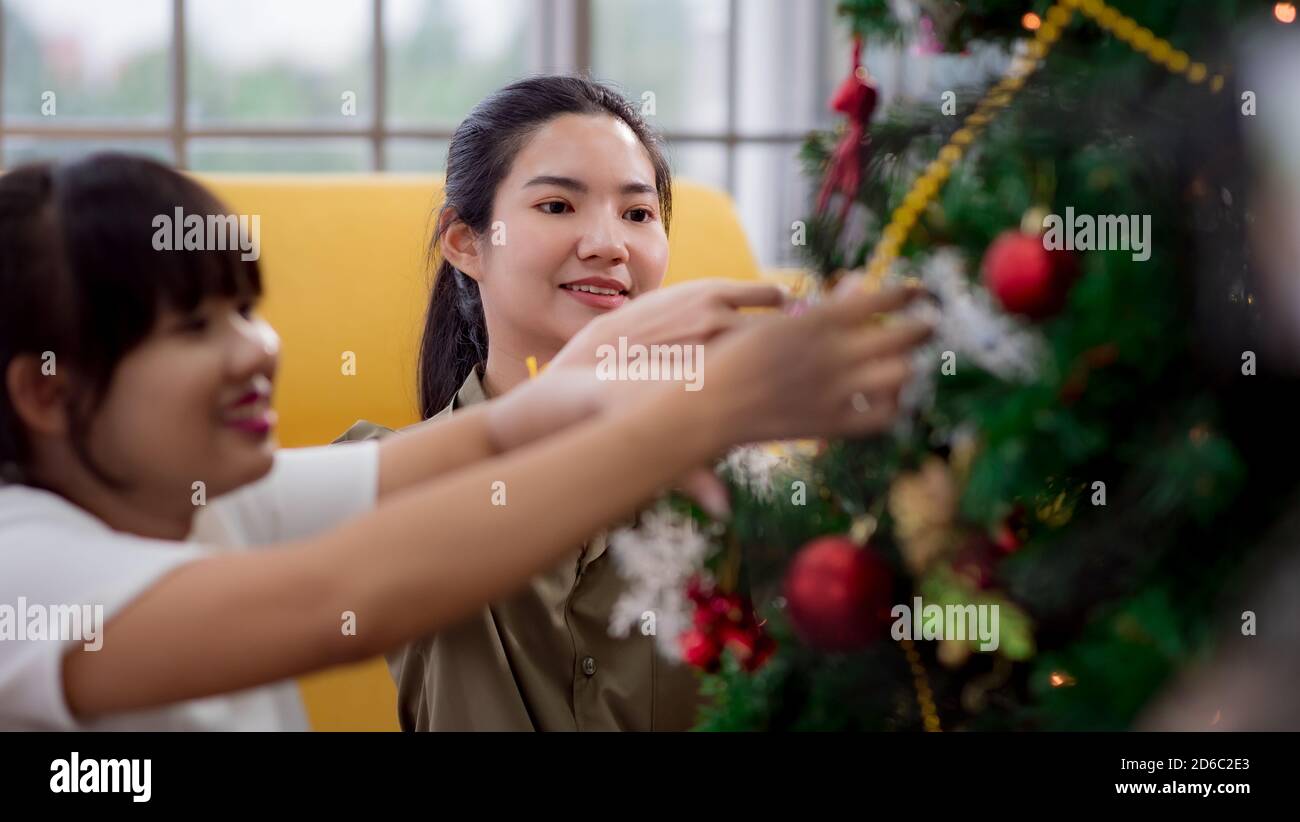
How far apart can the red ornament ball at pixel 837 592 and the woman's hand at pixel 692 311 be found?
11 centimetres

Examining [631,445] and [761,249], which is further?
[761,249]

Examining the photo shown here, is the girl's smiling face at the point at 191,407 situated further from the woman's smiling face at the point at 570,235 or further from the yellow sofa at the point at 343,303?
the yellow sofa at the point at 343,303

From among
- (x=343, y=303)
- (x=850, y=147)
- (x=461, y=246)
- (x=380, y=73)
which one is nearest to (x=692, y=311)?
(x=850, y=147)

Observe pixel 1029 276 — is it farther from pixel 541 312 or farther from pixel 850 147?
pixel 541 312

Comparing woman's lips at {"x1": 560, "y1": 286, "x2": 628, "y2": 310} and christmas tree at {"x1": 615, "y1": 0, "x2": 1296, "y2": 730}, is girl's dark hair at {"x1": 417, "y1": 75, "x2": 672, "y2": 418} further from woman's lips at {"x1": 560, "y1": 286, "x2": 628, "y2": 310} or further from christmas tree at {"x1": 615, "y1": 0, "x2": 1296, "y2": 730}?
christmas tree at {"x1": 615, "y1": 0, "x2": 1296, "y2": 730}

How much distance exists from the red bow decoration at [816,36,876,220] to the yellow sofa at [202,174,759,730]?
2.69ft

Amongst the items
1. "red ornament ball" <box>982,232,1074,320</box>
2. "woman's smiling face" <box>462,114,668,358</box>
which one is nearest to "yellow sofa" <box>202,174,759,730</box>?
"woman's smiling face" <box>462,114,668,358</box>

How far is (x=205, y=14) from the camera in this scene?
2545 millimetres

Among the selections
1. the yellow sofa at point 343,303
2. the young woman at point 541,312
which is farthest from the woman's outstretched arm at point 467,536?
the yellow sofa at point 343,303

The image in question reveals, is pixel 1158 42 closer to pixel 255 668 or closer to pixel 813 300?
pixel 813 300

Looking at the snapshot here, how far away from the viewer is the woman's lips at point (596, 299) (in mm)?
1027

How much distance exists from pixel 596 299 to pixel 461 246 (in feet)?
0.56

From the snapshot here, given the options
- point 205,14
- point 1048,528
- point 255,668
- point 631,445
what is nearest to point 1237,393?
point 1048,528
